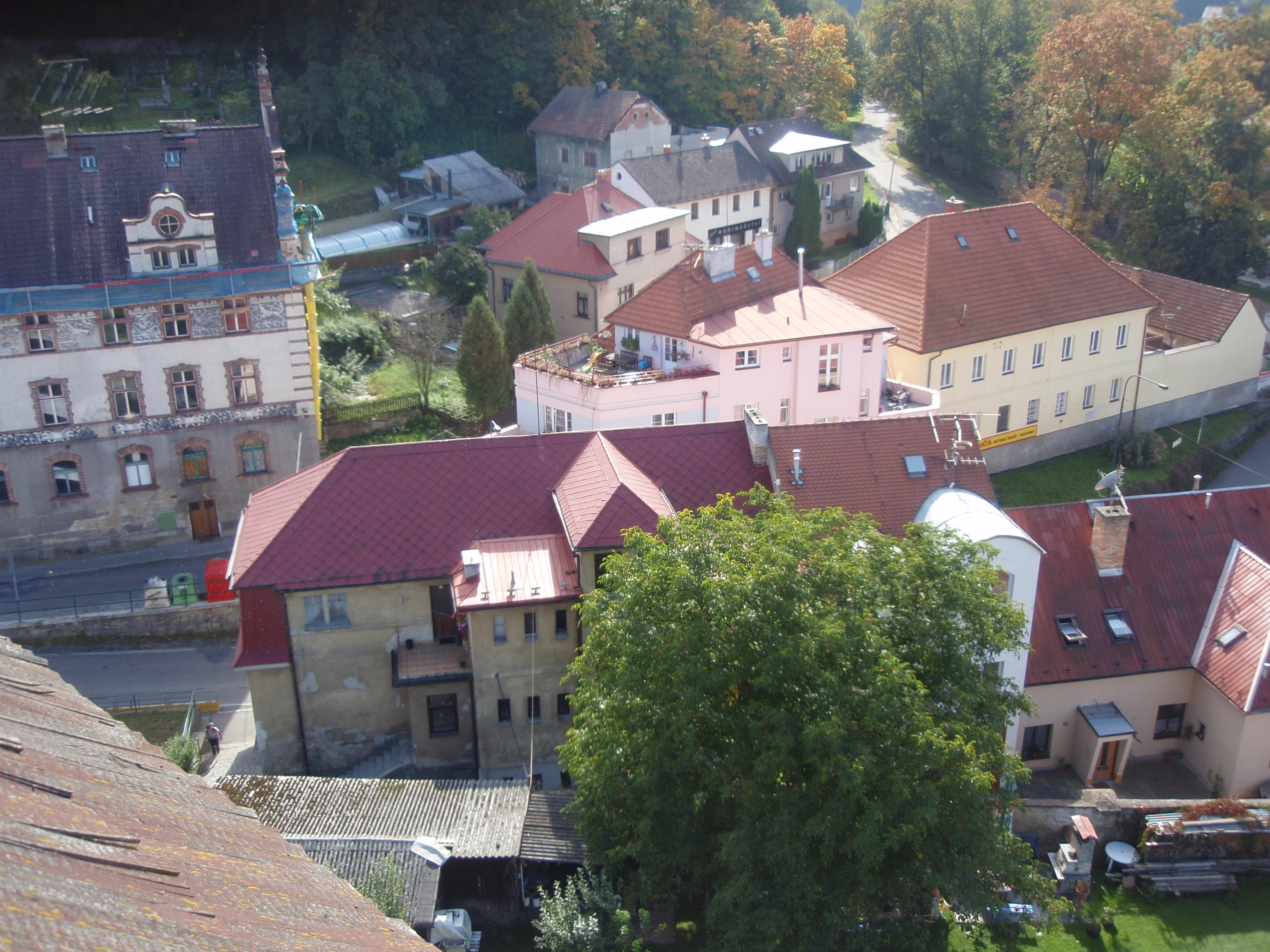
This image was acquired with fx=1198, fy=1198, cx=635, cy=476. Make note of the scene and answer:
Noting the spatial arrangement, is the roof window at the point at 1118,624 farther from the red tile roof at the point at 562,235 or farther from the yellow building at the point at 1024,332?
the red tile roof at the point at 562,235

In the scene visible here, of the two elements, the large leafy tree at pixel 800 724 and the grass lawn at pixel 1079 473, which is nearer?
the large leafy tree at pixel 800 724

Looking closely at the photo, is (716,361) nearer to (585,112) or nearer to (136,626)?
(136,626)

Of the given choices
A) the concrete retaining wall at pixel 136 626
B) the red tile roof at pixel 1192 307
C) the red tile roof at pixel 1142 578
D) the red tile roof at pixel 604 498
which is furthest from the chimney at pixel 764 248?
the concrete retaining wall at pixel 136 626

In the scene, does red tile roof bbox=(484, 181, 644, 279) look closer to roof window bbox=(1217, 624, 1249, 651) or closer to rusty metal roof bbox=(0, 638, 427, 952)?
roof window bbox=(1217, 624, 1249, 651)

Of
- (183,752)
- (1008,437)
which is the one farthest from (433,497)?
(1008,437)

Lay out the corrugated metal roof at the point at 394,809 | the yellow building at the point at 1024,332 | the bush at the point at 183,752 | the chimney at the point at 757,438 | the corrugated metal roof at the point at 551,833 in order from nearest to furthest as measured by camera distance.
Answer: the corrugated metal roof at the point at 394,809 → the corrugated metal roof at the point at 551,833 → the bush at the point at 183,752 → the chimney at the point at 757,438 → the yellow building at the point at 1024,332

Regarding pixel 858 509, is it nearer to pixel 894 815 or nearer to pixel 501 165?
pixel 894 815

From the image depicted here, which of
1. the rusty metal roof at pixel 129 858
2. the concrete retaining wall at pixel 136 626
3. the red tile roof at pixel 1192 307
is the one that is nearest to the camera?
the rusty metal roof at pixel 129 858

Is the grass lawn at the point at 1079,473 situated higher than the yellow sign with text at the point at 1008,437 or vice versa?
the yellow sign with text at the point at 1008,437
